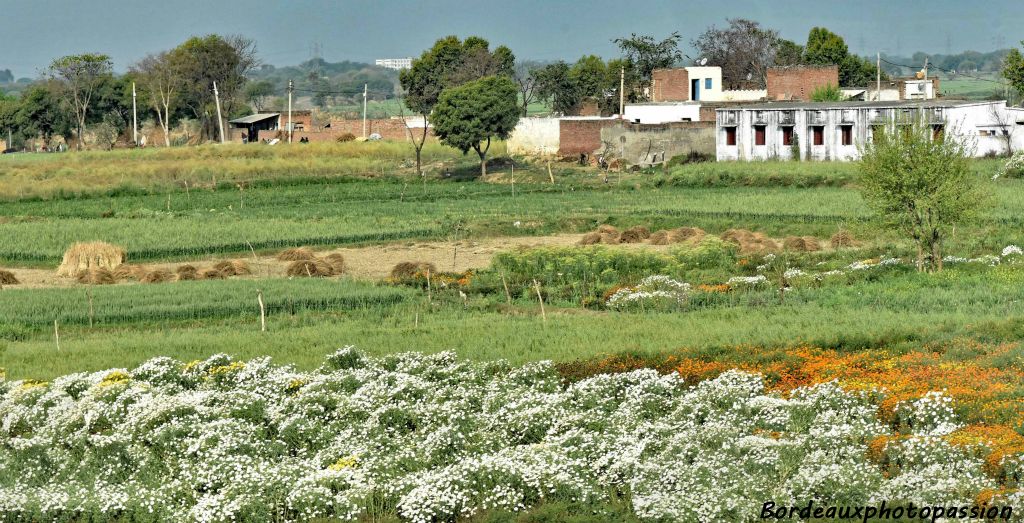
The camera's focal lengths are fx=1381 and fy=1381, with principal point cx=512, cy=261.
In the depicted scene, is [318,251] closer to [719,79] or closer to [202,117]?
[719,79]

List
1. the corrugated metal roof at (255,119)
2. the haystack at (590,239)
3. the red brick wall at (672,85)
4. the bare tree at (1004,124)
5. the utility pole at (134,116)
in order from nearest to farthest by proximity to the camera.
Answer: the haystack at (590,239) < the bare tree at (1004,124) < the red brick wall at (672,85) < the utility pole at (134,116) < the corrugated metal roof at (255,119)

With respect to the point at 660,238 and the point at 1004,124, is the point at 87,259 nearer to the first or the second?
the point at 660,238

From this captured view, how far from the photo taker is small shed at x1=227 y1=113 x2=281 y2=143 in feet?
381

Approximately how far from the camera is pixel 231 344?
99.8ft

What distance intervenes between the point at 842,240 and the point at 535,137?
41.6 m

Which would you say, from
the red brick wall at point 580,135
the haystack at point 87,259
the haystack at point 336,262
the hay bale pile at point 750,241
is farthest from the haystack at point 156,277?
the red brick wall at point 580,135

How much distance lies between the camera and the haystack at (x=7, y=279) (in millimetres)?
42438

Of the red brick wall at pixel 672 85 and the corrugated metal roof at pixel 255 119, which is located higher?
the red brick wall at pixel 672 85

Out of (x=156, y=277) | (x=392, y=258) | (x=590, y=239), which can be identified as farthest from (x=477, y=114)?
(x=156, y=277)

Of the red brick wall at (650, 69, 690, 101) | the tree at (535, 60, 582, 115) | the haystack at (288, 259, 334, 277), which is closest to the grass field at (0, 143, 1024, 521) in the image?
the haystack at (288, 259, 334, 277)

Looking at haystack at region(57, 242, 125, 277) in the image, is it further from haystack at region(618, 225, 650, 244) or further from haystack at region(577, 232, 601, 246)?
haystack at region(618, 225, 650, 244)

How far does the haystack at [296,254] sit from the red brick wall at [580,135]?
36.2 meters

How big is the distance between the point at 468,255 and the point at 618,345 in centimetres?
1905

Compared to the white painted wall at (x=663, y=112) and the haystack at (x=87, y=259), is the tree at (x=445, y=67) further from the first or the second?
the haystack at (x=87, y=259)
